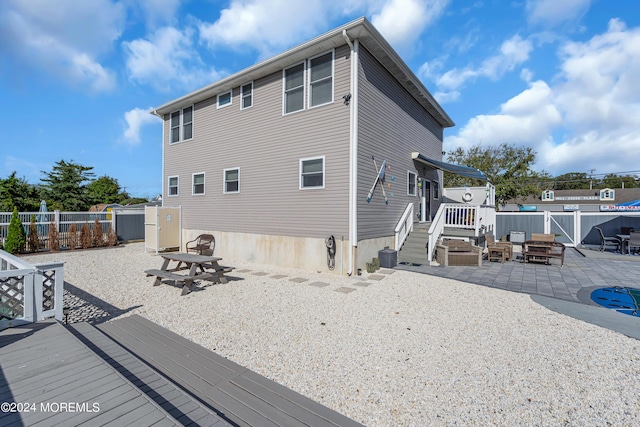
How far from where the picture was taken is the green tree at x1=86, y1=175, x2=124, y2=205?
110 ft

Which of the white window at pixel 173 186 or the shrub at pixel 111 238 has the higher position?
the white window at pixel 173 186

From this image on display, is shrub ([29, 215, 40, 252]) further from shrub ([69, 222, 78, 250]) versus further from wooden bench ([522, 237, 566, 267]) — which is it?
wooden bench ([522, 237, 566, 267])

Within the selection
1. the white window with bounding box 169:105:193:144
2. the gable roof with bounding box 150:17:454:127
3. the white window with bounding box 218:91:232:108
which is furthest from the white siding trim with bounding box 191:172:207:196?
the gable roof with bounding box 150:17:454:127

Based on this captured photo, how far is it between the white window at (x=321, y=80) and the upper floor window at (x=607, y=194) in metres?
49.8

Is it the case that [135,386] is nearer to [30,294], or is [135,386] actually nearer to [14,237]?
Answer: [30,294]

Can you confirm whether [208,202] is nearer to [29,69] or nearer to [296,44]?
[296,44]

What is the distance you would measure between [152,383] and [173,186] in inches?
494

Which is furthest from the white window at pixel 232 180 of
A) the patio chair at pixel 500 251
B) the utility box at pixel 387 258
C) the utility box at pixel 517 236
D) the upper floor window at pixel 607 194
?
the upper floor window at pixel 607 194

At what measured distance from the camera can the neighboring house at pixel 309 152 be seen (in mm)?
7957

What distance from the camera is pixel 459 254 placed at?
29.6ft

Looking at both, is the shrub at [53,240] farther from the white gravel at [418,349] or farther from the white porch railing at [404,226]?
the white porch railing at [404,226]

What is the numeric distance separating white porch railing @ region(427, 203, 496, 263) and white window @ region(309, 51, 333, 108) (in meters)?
5.45

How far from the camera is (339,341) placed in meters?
3.77

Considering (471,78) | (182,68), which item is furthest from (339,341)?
(471,78)
